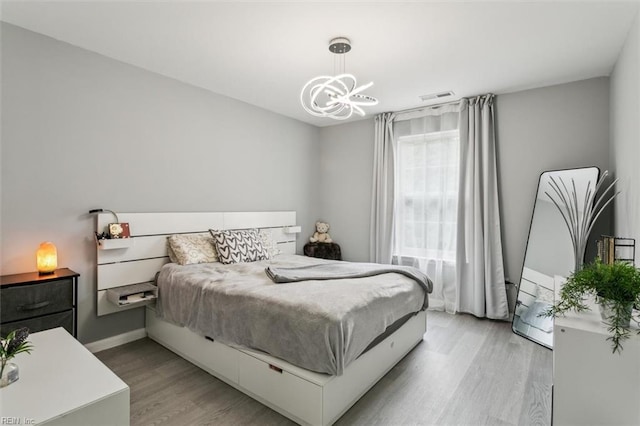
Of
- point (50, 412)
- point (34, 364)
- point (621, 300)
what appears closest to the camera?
point (50, 412)

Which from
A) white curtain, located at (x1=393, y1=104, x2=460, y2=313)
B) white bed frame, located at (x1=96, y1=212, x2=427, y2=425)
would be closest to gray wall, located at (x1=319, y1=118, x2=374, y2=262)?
white curtain, located at (x1=393, y1=104, x2=460, y2=313)

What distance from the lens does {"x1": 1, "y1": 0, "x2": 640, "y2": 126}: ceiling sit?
7.06ft

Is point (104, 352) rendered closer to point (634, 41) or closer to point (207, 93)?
point (207, 93)

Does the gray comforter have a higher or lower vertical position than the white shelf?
lower

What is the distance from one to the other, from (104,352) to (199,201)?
1.67 meters

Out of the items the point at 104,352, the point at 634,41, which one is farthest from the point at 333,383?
the point at 634,41

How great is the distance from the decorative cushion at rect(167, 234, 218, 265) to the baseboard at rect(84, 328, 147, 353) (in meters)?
0.79

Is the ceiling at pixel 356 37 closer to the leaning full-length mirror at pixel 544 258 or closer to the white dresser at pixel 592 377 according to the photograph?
the leaning full-length mirror at pixel 544 258

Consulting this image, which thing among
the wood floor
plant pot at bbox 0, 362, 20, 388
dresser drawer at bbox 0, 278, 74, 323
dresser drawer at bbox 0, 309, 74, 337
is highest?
dresser drawer at bbox 0, 278, 74, 323

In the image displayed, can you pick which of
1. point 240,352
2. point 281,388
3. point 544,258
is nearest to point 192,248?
point 240,352

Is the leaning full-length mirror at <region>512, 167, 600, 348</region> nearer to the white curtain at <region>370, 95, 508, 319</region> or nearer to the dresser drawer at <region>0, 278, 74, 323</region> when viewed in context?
the white curtain at <region>370, 95, 508, 319</region>

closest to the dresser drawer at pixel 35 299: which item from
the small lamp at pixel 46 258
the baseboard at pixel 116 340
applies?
the small lamp at pixel 46 258

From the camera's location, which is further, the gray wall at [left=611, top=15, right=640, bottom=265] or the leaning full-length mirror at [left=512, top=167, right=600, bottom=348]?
the leaning full-length mirror at [left=512, top=167, right=600, bottom=348]

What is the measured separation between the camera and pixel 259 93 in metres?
3.76
